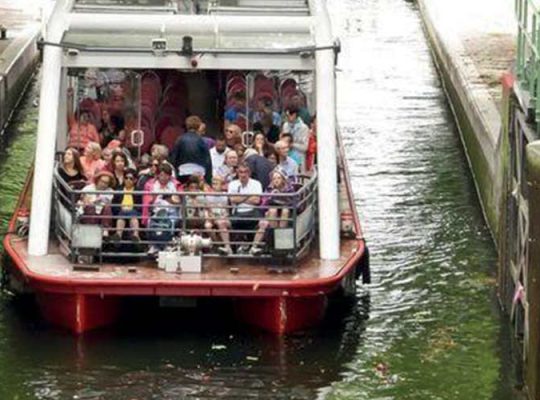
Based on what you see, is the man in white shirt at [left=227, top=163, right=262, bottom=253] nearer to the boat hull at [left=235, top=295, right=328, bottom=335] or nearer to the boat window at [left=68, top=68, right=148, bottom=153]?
the boat hull at [left=235, top=295, right=328, bottom=335]

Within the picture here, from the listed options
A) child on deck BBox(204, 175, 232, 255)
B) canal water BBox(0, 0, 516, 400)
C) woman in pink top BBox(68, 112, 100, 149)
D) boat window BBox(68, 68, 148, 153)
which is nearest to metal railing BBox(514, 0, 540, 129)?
canal water BBox(0, 0, 516, 400)

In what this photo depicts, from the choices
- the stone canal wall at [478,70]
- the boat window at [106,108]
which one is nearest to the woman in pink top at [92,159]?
the boat window at [106,108]

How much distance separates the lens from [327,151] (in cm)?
1962

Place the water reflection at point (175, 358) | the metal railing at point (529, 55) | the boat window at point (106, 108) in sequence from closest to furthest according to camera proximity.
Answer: the water reflection at point (175, 358)
the metal railing at point (529, 55)
the boat window at point (106, 108)

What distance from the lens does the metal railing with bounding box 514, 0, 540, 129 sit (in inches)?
718

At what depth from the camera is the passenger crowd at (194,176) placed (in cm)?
1888

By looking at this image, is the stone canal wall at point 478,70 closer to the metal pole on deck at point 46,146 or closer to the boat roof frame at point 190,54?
the boat roof frame at point 190,54

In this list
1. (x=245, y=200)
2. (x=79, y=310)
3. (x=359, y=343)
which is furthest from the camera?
(x=245, y=200)

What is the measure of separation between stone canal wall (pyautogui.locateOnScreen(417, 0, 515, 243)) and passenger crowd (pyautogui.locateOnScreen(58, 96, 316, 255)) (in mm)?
2941

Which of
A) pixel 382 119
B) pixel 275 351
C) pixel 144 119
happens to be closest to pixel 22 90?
pixel 382 119

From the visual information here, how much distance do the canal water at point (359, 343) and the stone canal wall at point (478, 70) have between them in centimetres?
67

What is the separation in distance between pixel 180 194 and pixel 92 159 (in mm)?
2318

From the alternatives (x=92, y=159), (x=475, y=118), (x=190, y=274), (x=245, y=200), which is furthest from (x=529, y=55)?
(x=475, y=118)

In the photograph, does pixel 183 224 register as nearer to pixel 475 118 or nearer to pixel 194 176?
pixel 194 176
